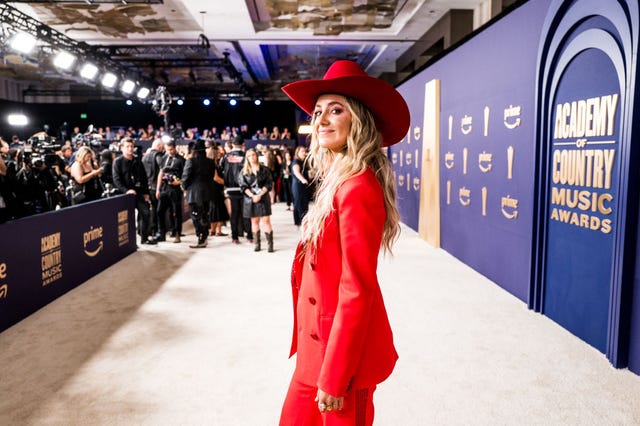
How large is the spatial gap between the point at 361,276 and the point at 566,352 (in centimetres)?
280

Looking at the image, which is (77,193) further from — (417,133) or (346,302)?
(346,302)

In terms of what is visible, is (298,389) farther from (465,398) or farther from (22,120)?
(22,120)

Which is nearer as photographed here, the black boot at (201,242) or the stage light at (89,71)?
the black boot at (201,242)

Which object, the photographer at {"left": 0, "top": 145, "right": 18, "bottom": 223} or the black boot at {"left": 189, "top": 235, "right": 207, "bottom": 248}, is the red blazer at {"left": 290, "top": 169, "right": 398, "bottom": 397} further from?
the black boot at {"left": 189, "top": 235, "right": 207, "bottom": 248}

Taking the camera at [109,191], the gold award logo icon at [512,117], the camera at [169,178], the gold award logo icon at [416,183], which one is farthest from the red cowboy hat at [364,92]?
the gold award logo icon at [416,183]

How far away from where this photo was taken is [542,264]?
4164 millimetres

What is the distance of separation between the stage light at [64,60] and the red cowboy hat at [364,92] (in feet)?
39.5

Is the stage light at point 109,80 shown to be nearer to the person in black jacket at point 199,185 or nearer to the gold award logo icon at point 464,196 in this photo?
the person in black jacket at point 199,185

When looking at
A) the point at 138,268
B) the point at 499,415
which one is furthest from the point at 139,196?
the point at 499,415

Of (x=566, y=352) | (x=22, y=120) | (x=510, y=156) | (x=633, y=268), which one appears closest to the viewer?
(x=633, y=268)

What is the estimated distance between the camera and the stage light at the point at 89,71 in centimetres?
1245

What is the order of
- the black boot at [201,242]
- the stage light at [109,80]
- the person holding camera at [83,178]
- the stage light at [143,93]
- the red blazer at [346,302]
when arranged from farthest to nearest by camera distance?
the stage light at [143,93]
the stage light at [109,80]
the black boot at [201,242]
the person holding camera at [83,178]
the red blazer at [346,302]

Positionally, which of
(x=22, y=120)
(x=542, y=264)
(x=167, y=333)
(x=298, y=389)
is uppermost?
(x=22, y=120)

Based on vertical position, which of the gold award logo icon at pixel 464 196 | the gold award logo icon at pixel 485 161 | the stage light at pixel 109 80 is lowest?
the gold award logo icon at pixel 464 196
